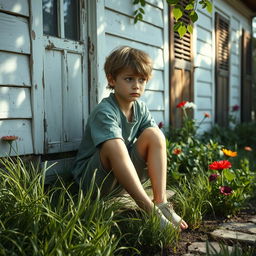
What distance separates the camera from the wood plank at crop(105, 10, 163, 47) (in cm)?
334

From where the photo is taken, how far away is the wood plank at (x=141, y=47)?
3.32 meters

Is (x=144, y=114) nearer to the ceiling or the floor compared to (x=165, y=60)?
nearer to the floor

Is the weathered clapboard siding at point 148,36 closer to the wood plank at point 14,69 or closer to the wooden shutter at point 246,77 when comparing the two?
the wood plank at point 14,69

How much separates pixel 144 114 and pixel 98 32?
0.88 meters

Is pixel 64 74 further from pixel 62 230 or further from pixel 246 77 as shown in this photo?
pixel 246 77

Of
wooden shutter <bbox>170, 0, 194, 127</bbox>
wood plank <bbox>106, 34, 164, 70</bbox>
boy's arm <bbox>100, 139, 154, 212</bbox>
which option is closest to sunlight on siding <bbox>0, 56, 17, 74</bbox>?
boy's arm <bbox>100, 139, 154, 212</bbox>

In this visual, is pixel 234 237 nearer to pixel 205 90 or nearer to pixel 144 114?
pixel 144 114

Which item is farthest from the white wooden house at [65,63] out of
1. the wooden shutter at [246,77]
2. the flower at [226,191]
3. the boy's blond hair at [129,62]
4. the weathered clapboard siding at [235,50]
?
the wooden shutter at [246,77]

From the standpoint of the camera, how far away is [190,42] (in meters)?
5.12

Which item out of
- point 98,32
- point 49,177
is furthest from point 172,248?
point 98,32

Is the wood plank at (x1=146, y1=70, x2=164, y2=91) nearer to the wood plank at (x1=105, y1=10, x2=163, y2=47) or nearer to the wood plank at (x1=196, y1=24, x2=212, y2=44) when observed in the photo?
the wood plank at (x1=105, y1=10, x2=163, y2=47)

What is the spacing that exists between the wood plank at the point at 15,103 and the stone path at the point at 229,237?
1388 mm

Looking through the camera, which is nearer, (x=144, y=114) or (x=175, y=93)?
(x=144, y=114)

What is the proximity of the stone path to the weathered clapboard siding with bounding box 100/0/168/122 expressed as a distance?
5.71 ft
